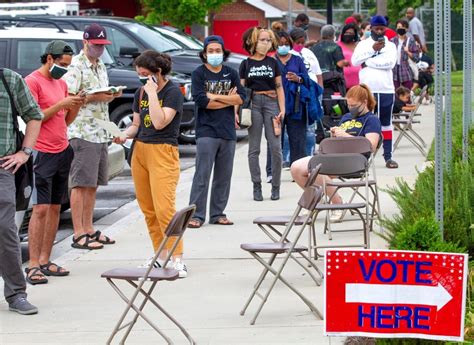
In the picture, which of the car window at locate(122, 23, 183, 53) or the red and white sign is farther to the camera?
the car window at locate(122, 23, 183, 53)

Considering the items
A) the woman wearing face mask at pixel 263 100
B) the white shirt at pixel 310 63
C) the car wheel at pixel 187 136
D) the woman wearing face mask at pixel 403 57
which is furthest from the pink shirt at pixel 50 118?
the woman wearing face mask at pixel 403 57

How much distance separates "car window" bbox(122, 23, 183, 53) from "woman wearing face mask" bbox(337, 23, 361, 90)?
9.81 ft

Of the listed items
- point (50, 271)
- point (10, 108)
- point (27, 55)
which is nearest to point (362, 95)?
point (50, 271)

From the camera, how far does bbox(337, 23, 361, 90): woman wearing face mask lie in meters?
18.2

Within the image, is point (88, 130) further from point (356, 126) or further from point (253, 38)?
point (253, 38)

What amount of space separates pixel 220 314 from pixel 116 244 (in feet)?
10.2

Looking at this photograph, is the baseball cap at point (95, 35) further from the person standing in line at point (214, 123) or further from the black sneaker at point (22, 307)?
the black sneaker at point (22, 307)

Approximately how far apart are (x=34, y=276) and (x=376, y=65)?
7653 millimetres

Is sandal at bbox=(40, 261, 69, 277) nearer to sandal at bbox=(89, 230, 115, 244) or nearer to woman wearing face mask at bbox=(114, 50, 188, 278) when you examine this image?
woman wearing face mask at bbox=(114, 50, 188, 278)

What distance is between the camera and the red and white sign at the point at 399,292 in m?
5.54

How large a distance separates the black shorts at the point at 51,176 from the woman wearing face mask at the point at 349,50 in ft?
30.8

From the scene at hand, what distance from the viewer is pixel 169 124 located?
919 cm

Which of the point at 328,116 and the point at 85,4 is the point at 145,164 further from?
the point at 85,4

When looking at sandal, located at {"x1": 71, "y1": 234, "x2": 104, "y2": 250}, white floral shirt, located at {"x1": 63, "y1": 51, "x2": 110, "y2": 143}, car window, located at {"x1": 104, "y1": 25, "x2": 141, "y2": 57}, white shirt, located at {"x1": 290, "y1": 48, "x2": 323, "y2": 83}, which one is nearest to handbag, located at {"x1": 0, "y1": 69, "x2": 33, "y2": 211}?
white floral shirt, located at {"x1": 63, "y1": 51, "x2": 110, "y2": 143}
